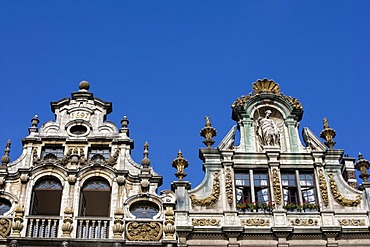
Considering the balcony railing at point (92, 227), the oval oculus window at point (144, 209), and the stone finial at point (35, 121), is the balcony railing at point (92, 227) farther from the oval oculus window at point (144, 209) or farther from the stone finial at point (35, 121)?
the stone finial at point (35, 121)

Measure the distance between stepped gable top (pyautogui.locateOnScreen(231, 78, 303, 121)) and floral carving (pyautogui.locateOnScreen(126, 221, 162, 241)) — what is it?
5.30 metres

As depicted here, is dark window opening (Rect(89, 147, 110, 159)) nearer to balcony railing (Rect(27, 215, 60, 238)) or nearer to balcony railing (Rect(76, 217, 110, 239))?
balcony railing (Rect(76, 217, 110, 239))

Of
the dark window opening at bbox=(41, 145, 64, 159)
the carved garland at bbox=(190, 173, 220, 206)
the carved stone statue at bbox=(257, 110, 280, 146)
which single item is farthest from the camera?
the carved stone statue at bbox=(257, 110, 280, 146)

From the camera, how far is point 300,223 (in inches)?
801

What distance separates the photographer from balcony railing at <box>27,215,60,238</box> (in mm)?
19812

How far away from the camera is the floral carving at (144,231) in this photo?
1992 centimetres

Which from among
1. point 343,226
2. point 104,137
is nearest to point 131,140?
point 104,137

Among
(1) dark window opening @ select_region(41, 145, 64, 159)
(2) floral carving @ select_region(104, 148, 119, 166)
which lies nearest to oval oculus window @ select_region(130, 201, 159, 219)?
(2) floral carving @ select_region(104, 148, 119, 166)

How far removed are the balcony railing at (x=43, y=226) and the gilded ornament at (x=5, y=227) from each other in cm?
57

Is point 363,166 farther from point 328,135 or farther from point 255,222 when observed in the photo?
point 255,222

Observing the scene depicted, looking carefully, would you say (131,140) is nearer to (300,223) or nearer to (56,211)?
(56,211)

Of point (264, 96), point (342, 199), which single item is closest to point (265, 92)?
point (264, 96)

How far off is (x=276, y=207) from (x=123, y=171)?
15.9ft

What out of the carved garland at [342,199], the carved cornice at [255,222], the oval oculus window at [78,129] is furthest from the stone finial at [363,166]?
the oval oculus window at [78,129]
